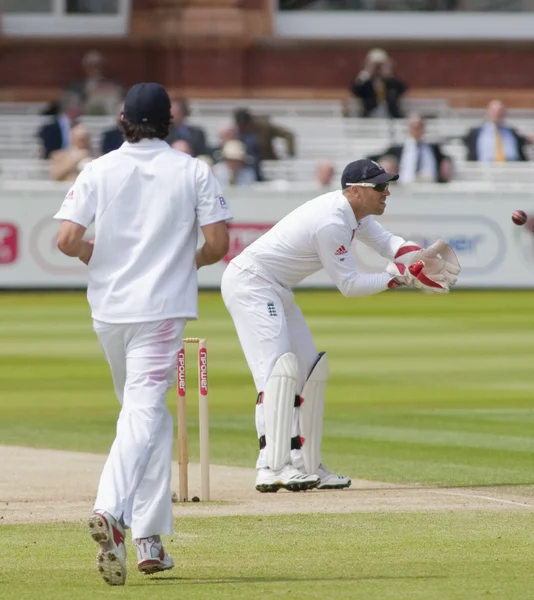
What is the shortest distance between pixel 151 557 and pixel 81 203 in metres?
1.41

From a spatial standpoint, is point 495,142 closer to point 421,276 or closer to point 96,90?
point 96,90

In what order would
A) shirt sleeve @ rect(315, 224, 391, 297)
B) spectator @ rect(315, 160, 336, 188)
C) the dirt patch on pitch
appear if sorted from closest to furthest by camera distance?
the dirt patch on pitch → shirt sleeve @ rect(315, 224, 391, 297) → spectator @ rect(315, 160, 336, 188)

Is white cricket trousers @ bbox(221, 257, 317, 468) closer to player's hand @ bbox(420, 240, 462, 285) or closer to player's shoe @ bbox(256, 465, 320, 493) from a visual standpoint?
player's shoe @ bbox(256, 465, 320, 493)

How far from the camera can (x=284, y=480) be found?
Answer: 8766 mm

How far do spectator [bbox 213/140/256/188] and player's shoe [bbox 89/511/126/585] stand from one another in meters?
16.9

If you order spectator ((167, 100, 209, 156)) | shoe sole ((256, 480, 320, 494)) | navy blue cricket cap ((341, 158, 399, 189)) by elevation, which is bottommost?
shoe sole ((256, 480, 320, 494))

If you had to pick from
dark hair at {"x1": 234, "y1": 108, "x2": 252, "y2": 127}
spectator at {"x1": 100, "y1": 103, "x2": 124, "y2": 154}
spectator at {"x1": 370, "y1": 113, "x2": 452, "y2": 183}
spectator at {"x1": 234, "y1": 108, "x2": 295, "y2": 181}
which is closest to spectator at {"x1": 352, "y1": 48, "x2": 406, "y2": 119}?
spectator at {"x1": 234, "y1": 108, "x2": 295, "y2": 181}

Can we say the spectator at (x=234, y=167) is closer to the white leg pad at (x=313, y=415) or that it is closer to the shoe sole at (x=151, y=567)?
the white leg pad at (x=313, y=415)

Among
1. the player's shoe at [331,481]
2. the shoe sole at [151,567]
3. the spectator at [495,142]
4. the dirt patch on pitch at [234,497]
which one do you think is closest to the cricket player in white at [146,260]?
the shoe sole at [151,567]

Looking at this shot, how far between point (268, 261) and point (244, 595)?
3.28 meters

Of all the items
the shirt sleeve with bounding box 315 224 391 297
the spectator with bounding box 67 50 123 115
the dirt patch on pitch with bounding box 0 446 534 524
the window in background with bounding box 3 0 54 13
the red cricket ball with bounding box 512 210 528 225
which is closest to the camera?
the dirt patch on pitch with bounding box 0 446 534 524

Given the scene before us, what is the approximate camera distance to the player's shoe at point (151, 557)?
21.5 ft

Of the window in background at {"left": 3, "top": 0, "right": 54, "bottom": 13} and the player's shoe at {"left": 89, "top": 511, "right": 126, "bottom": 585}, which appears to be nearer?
the player's shoe at {"left": 89, "top": 511, "right": 126, "bottom": 585}

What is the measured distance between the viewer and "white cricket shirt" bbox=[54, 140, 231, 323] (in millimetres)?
6629
